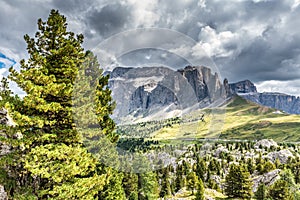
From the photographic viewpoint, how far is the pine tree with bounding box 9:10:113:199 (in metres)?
13.1

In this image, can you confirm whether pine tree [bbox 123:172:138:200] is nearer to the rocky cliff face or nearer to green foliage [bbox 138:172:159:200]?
green foliage [bbox 138:172:159:200]

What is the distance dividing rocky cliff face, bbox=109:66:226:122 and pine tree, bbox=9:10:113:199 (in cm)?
323

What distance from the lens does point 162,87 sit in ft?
56.5

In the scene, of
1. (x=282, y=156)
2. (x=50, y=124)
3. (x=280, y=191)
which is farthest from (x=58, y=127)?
(x=282, y=156)

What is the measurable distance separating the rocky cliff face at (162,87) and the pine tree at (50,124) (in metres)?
3.23

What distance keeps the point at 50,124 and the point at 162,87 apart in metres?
7.98

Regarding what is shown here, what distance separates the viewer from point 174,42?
14109mm

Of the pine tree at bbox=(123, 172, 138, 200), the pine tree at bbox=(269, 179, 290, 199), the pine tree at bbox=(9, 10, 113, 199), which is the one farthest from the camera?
the pine tree at bbox=(269, 179, 290, 199)

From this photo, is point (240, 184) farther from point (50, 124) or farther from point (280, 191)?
point (50, 124)

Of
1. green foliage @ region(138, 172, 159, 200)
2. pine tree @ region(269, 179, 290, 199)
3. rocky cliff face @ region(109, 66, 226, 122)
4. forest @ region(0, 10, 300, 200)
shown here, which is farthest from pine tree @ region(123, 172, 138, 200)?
pine tree @ region(269, 179, 290, 199)

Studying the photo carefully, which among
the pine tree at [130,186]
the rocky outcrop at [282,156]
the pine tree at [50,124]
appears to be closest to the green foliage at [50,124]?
the pine tree at [50,124]

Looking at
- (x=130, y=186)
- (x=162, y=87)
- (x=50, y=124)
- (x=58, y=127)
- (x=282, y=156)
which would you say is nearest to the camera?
(x=50, y=124)

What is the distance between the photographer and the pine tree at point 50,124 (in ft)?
42.9

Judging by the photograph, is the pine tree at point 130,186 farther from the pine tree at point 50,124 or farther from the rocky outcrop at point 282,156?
the rocky outcrop at point 282,156
